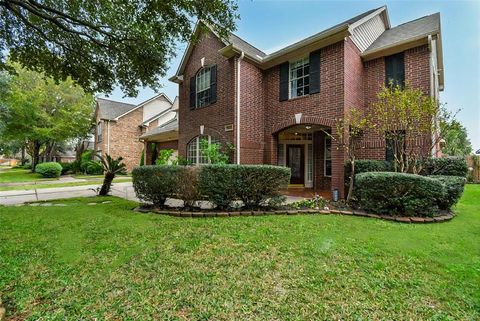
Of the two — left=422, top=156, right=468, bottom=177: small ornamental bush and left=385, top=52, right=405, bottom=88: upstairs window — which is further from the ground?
left=385, top=52, right=405, bottom=88: upstairs window

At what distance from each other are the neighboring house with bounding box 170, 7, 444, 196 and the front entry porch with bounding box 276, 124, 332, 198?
5 centimetres

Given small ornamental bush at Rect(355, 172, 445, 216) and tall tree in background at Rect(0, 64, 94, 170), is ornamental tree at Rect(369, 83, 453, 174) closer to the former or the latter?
small ornamental bush at Rect(355, 172, 445, 216)

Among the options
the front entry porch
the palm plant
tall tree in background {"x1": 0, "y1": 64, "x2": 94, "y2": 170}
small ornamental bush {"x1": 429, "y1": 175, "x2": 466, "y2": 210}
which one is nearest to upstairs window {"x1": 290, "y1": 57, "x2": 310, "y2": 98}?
the front entry porch

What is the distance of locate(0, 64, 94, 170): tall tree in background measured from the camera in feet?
65.0

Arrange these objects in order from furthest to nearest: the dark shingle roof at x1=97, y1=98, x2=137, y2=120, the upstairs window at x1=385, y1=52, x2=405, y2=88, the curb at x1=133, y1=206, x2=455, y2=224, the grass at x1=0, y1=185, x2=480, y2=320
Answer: the dark shingle roof at x1=97, y1=98, x2=137, y2=120
the upstairs window at x1=385, y1=52, x2=405, y2=88
the curb at x1=133, y1=206, x2=455, y2=224
the grass at x1=0, y1=185, x2=480, y2=320

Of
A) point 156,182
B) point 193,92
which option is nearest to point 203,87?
point 193,92

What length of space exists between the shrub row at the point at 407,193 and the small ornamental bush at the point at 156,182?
5.12 metres

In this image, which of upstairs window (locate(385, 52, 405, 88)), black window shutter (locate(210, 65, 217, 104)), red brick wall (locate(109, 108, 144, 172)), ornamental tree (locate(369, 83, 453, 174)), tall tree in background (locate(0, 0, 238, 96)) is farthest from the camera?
red brick wall (locate(109, 108, 144, 172))

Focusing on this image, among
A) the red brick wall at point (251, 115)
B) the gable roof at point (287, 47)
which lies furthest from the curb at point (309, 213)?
the gable roof at point (287, 47)

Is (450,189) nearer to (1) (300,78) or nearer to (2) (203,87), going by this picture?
(1) (300,78)

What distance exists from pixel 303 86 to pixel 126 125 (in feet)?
65.6

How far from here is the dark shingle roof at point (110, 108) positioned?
22987 millimetres

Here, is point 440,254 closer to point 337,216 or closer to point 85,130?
point 337,216

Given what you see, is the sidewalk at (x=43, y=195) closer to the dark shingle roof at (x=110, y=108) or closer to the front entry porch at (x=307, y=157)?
the front entry porch at (x=307, y=157)
